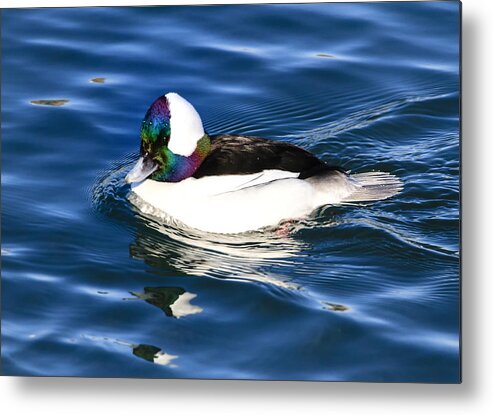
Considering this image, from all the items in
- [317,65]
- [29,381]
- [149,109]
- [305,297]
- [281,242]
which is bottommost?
[29,381]

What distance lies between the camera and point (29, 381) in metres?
→ 5.76

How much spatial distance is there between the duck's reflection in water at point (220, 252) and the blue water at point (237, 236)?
10 mm

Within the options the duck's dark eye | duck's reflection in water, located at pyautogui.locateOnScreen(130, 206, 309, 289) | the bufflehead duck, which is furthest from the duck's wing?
duck's reflection in water, located at pyautogui.locateOnScreen(130, 206, 309, 289)

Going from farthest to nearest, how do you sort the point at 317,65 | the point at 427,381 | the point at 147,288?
the point at 317,65 → the point at 147,288 → the point at 427,381

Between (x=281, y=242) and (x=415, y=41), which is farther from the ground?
(x=415, y=41)

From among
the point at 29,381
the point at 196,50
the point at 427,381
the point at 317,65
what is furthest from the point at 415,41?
the point at 29,381

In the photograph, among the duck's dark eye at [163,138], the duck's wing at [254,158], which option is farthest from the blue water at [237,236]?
the duck's dark eye at [163,138]

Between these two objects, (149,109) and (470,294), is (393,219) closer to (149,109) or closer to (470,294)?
(470,294)

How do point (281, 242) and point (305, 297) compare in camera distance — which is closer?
point (305, 297)

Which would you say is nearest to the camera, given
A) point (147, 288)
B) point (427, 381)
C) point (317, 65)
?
point (427, 381)

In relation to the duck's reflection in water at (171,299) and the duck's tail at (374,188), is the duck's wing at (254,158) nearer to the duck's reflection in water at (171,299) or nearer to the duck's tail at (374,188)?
the duck's tail at (374,188)

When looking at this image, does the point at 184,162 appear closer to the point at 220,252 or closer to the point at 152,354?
the point at 220,252

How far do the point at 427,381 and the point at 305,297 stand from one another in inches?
26.2

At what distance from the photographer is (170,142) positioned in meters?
6.15
